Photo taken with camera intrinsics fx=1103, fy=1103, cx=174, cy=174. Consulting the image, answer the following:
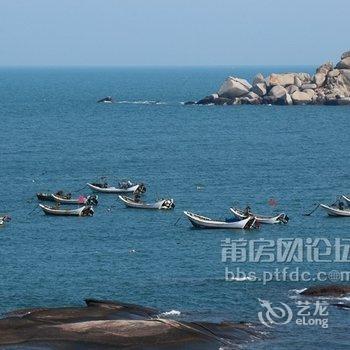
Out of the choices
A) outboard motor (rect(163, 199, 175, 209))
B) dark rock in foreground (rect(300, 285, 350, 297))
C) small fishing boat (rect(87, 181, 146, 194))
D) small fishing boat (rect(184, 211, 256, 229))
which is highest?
dark rock in foreground (rect(300, 285, 350, 297))

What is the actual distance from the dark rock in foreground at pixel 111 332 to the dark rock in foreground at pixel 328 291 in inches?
323

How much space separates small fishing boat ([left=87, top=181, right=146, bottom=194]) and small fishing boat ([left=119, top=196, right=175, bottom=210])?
6704mm

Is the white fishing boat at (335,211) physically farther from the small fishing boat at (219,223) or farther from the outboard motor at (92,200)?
the outboard motor at (92,200)

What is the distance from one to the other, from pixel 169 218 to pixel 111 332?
44.7 m

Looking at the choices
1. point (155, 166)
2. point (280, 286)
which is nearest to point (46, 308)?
point (280, 286)

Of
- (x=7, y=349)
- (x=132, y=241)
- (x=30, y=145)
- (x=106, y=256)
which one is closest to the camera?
(x=7, y=349)

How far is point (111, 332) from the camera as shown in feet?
190

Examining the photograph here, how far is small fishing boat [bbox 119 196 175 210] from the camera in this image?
106000 millimetres

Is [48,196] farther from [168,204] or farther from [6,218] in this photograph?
[168,204]

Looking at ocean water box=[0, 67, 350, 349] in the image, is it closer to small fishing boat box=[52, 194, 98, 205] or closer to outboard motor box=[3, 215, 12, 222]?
outboard motor box=[3, 215, 12, 222]

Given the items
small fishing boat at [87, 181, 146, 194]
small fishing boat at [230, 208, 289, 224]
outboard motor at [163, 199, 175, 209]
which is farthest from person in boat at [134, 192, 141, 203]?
small fishing boat at [230, 208, 289, 224]

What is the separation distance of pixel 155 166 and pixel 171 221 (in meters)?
37.5

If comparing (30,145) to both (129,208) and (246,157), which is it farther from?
(129,208)

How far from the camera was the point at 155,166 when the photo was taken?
452 ft
